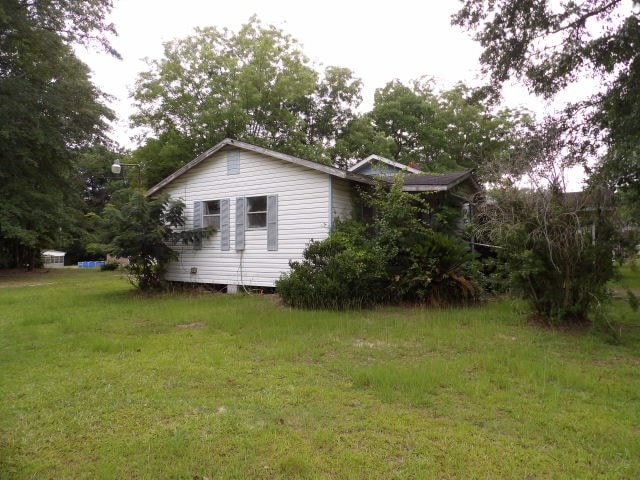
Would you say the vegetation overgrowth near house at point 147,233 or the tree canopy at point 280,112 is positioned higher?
the tree canopy at point 280,112

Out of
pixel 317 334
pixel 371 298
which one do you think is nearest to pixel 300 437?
pixel 317 334

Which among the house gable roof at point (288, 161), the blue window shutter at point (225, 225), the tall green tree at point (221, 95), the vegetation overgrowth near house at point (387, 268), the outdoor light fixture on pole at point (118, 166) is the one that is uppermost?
the tall green tree at point (221, 95)

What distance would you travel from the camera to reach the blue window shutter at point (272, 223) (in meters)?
10.9

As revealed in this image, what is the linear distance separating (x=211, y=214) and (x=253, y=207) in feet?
4.97

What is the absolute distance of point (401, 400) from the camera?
378 cm

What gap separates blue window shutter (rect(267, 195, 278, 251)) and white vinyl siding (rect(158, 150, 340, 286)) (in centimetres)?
3

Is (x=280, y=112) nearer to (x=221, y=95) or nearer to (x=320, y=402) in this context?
(x=221, y=95)

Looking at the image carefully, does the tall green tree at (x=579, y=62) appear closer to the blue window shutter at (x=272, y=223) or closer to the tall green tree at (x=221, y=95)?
the blue window shutter at (x=272, y=223)

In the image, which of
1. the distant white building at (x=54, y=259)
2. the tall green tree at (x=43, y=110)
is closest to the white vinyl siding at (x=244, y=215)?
the tall green tree at (x=43, y=110)

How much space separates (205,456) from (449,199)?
9269 millimetres

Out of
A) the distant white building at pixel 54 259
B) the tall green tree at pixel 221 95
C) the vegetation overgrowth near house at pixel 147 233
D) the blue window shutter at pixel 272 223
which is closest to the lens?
the vegetation overgrowth near house at pixel 147 233

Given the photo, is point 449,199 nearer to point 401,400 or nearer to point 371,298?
point 371,298

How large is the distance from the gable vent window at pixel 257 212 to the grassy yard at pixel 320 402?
185 inches

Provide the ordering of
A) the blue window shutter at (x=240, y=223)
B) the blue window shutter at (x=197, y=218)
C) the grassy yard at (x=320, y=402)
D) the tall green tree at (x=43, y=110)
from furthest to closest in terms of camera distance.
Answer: the tall green tree at (x=43, y=110), the blue window shutter at (x=197, y=218), the blue window shutter at (x=240, y=223), the grassy yard at (x=320, y=402)
